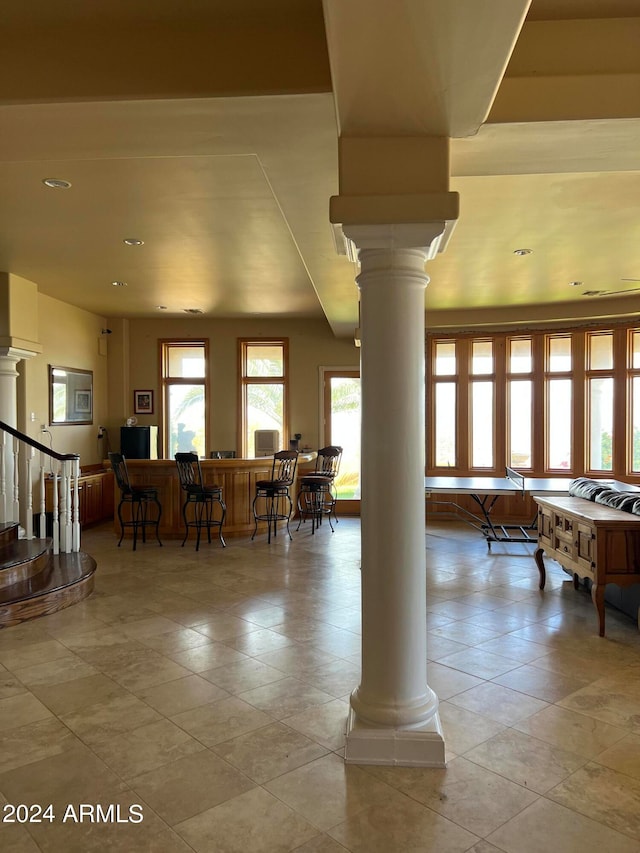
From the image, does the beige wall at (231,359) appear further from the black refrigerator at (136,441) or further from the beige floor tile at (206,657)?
the beige floor tile at (206,657)

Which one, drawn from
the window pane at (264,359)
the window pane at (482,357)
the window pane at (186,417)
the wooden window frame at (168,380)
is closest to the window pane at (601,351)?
the window pane at (482,357)

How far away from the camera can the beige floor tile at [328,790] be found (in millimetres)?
2244

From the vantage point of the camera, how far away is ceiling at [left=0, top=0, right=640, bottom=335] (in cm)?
212

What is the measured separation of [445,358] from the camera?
9414mm

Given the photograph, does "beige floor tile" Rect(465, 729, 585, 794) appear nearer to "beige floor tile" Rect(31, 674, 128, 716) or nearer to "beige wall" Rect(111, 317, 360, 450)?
"beige floor tile" Rect(31, 674, 128, 716)

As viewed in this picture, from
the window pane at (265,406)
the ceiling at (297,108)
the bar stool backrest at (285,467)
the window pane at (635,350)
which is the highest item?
the ceiling at (297,108)

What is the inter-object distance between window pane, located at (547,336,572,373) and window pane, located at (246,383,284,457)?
160 inches

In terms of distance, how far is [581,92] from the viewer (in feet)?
8.29

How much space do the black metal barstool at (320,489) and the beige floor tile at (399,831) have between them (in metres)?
6.06

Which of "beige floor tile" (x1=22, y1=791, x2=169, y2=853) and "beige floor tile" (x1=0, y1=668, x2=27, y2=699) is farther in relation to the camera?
"beige floor tile" (x1=0, y1=668, x2=27, y2=699)

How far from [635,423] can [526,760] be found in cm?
676

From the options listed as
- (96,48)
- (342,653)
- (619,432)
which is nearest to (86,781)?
(342,653)

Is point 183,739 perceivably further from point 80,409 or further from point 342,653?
point 80,409

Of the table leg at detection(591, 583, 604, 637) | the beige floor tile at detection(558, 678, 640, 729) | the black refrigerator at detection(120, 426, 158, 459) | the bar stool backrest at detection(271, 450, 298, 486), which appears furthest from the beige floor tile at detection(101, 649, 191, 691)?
the black refrigerator at detection(120, 426, 158, 459)
